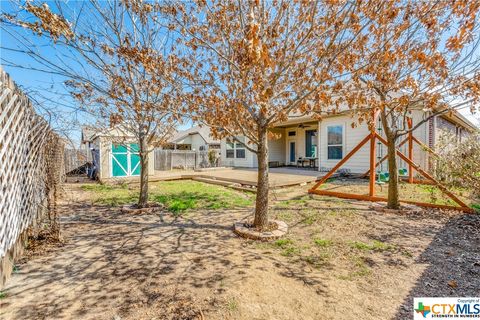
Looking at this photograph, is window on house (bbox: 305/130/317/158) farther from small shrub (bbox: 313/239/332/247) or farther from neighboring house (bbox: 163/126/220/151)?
neighboring house (bbox: 163/126/220/151)

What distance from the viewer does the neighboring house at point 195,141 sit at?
1115 inches

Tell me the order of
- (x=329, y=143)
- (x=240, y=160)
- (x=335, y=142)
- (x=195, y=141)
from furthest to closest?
(x=195, y=141)
(x=240, y=160)
(x=329, y=143)
(x=335, y=142)

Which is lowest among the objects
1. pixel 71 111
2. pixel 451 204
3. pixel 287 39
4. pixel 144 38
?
Answer: pixel 451 204

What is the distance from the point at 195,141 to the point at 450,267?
95.8ft

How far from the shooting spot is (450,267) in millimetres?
2938

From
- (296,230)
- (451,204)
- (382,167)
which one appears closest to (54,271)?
(296,230)

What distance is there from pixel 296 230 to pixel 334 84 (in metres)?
2.60

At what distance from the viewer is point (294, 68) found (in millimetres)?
3932

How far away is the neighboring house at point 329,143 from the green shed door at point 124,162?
235 inches

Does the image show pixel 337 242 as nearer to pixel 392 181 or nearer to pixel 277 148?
pixel 392 181

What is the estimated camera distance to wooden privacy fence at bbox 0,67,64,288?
282 centimetres

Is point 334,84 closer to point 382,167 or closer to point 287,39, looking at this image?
point 287,39

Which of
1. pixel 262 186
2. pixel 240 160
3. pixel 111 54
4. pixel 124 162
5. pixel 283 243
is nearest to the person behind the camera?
pixel 283 243

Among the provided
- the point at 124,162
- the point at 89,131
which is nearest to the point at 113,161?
the point at 124,162
